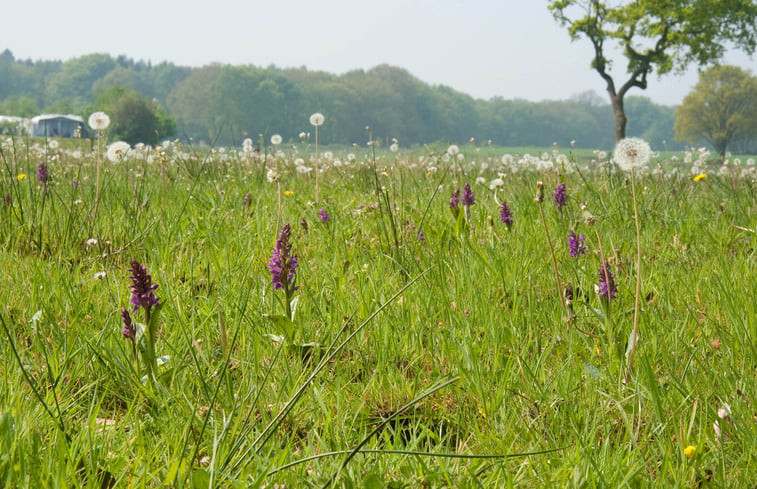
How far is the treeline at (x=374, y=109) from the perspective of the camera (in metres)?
125

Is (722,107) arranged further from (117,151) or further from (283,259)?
(283,259)

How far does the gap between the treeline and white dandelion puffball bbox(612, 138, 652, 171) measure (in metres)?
103

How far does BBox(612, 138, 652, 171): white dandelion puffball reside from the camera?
1.89 m

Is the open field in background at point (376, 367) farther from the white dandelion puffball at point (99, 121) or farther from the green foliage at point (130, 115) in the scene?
the green foliage at point (130, 115)

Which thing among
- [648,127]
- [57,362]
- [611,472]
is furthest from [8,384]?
[648,127]

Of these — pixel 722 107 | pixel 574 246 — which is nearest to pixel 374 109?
→ pixel 722 107

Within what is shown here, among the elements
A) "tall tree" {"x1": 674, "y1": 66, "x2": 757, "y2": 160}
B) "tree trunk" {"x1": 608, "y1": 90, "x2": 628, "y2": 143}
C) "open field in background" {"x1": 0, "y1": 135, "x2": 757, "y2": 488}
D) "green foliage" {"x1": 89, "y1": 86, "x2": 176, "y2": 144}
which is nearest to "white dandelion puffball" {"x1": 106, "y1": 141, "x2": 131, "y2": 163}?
"open field in background" {"x1": 0, "y1": 135, "x2": 757, "y2": 488}

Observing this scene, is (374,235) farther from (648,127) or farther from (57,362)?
(648,127)

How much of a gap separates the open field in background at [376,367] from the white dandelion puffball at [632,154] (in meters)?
0.49

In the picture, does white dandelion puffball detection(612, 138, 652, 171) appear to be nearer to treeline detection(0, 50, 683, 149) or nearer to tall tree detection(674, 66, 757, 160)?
tall tree detection(674, 66, 757, 160)

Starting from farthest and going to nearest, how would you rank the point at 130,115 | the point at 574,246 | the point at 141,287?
the point at 130,115
the point at 574,246
the point at 141,287

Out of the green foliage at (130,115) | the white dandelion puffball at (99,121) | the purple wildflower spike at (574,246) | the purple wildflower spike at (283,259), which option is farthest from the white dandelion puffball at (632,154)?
the green foliage at (130,115)

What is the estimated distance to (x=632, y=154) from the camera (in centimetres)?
192

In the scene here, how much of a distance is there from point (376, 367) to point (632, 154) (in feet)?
3.74
